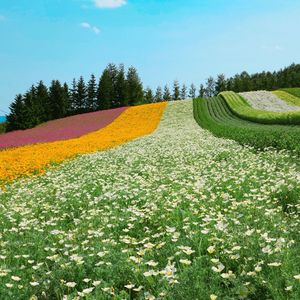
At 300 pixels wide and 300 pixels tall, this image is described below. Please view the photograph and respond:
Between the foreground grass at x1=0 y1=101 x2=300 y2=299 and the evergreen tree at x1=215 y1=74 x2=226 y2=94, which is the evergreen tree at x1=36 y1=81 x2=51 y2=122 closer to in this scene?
the evergreen tree at x1=215 y1=74 x2=226 y2=94

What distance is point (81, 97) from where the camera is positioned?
327 ft

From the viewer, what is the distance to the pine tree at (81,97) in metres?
99.2

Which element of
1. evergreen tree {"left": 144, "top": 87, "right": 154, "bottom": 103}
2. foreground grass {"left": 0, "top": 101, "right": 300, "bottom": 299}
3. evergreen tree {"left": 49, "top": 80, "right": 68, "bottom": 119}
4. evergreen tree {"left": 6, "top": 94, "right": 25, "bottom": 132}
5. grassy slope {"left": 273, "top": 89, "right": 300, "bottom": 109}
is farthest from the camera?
evergreen tree {"left": 144, "top": 87, "right": 154, "bottom": 103}

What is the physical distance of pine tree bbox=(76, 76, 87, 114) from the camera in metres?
99.2

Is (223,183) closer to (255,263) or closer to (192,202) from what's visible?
(192,202)

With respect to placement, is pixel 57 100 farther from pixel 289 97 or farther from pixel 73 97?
pixel 289 97

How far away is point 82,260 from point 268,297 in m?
2.49

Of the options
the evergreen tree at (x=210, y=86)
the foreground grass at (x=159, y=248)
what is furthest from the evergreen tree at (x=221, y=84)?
the foreground grass at (x=159, y=248)

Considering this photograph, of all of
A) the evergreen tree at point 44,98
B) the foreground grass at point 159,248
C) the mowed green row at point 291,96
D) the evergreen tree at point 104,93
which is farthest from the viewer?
the evergreen tree at point 104,93

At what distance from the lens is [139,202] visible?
332 inches

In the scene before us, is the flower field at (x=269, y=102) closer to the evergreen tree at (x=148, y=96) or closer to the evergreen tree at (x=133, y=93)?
the evergreen tree at (x=133, y=93)

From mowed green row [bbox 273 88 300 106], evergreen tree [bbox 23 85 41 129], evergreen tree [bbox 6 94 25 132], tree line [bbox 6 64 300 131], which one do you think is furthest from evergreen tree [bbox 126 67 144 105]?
mowed green row [bbox 273 88 300 106]

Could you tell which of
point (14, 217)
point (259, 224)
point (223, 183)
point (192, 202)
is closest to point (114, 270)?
point (259, 224)

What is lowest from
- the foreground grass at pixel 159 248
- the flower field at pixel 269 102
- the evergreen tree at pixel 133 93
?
the foreground grass at pixel 159 248
